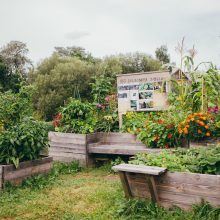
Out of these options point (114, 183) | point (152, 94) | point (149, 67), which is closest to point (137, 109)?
point (152, 94)

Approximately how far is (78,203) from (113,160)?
285 centimetres

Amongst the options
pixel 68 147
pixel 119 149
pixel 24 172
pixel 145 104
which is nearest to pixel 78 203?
pixel 24 172

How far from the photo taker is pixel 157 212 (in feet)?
14.3

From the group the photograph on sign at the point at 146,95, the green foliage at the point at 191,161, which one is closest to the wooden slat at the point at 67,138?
the photograph on sign at the point at 146,95

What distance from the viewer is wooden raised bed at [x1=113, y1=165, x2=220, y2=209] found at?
409cm

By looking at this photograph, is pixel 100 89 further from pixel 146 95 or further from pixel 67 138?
pixel 67 138

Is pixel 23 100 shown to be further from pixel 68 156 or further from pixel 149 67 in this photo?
pixel 149 67

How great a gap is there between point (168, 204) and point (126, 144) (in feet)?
11.5

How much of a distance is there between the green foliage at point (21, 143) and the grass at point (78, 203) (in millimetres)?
459

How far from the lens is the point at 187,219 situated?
13.2 feet

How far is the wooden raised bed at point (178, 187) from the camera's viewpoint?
409 centimetres

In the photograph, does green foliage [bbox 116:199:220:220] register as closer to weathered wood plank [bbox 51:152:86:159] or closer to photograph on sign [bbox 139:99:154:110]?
weathered wood plank [bbox 51:152:86:159]

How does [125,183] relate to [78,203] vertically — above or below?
above

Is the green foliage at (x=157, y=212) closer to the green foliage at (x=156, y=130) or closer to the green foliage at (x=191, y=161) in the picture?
the green foliage at (x=191, y=161)
